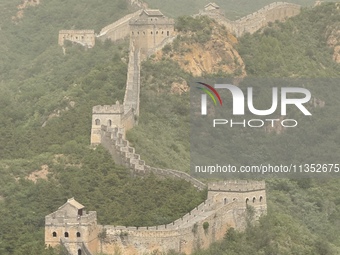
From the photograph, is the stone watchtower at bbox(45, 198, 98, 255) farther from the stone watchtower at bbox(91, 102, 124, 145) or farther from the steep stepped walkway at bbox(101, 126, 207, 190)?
the stone watchtower at bbox(91, 102, 124, 145)

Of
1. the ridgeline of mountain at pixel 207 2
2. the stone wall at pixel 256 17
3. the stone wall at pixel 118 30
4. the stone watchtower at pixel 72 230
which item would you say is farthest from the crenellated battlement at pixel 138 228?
the ridgeline of mountain at pixel 207 2

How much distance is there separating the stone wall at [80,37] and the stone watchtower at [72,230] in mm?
47005

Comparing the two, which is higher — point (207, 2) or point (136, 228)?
point (207, 2)

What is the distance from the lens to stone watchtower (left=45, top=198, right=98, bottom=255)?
310 feet

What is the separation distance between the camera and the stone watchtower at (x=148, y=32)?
427ft

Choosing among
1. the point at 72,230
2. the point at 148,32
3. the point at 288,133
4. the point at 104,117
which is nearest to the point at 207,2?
the point at 288,133

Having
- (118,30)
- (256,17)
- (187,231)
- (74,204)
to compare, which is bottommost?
(187,231)

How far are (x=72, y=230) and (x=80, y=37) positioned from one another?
49.5 m

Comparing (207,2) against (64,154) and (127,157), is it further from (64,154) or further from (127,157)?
(127,157)

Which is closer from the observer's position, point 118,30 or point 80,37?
point 118,30

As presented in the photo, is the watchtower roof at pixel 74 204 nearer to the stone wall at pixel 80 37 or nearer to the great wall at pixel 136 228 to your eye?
the great wall at pixel 136 228

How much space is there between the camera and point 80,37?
469 feet

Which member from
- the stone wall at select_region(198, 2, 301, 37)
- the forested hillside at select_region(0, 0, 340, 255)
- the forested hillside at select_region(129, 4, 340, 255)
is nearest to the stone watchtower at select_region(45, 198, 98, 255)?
the forested hillside at select_region(0, 0, 340, 255)

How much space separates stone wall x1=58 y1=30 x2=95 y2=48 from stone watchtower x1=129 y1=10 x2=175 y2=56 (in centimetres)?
1094
